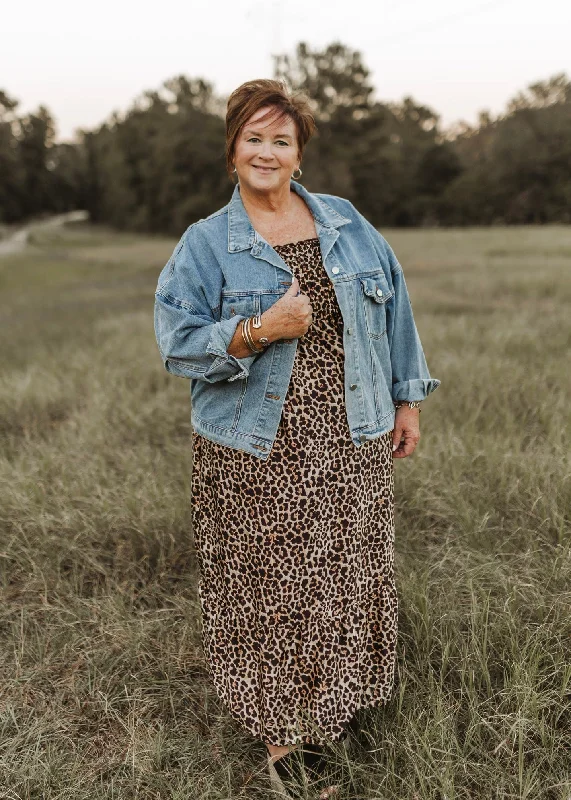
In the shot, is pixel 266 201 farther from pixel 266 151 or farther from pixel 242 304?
pixel 242 304

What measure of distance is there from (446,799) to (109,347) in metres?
5.84

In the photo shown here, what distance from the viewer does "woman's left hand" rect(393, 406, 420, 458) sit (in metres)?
2.18

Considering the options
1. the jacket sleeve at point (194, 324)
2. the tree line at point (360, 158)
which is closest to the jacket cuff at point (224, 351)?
the jacket sleeve at point (194, 324)

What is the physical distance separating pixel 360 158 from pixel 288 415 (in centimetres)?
4316

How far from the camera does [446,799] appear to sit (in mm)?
1777

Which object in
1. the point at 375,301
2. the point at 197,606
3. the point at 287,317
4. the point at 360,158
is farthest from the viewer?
the point at 360,158

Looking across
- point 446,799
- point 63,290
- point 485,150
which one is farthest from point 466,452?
point 485,150

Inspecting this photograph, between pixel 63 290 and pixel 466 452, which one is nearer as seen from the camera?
pixel 466 452

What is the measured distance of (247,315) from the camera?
190 centimetres

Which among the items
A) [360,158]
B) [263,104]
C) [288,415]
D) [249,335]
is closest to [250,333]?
[249,335]

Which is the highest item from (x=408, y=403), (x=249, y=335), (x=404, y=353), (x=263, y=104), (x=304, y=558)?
(x=263, y=104)

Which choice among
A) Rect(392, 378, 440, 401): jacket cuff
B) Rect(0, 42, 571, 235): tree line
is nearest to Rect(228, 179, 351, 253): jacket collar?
Rect(392, 378, 440, 401): jacket cuff

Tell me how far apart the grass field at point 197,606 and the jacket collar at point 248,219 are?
133 centimetres

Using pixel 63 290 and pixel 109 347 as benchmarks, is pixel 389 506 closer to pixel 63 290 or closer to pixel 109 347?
pixel 109 347
